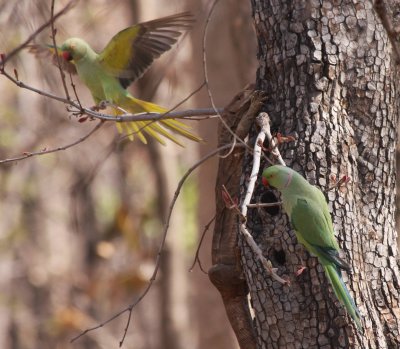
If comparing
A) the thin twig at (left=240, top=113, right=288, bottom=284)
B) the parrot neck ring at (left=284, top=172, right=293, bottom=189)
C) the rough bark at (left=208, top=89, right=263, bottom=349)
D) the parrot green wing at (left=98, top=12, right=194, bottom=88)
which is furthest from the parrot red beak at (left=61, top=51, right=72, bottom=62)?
the parrot neck ring at (left=284, top=172, right=293, bottom=189)

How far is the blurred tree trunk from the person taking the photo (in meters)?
3.82

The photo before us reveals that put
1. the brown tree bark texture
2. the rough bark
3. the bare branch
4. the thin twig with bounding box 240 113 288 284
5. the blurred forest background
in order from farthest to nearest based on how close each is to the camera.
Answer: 1. the blurred forest background
2. the rough bark
3. the brown tree bark texture
4. the thin twig with bounding box 240 113 288 284
5. the bare branch

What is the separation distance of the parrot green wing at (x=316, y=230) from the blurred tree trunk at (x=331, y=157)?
0.54ft

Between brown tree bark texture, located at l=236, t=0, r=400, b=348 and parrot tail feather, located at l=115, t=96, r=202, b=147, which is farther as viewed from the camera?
parrot tail feather, located at l=115, t=96, r=202, b=147

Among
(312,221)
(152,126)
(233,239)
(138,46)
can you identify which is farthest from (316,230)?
(138,46)

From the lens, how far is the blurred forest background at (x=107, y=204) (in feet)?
A: 28.5

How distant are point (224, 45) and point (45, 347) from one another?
38.0 ft

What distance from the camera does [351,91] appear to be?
4.03 m

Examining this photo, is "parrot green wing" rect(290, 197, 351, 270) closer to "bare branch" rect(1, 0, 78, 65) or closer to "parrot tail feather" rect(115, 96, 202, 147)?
"parrot tail feather" rect(115, 96, 202, 147)

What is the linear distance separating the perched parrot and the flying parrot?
1635 mm

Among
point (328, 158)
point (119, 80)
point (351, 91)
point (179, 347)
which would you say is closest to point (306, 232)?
point (328, 158)

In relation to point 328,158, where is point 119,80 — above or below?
above

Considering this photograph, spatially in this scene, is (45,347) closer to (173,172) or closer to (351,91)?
(173,172)

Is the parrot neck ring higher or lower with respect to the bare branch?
lower
